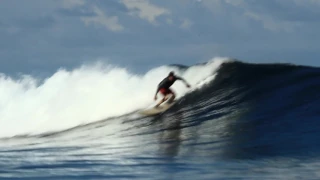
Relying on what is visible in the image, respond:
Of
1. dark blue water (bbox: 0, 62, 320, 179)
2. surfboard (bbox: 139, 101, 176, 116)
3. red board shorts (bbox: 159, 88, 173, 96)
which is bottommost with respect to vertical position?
dark blue water (bbox: 0, 62, 320, 179)

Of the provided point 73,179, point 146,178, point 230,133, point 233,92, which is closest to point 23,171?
point 73,179

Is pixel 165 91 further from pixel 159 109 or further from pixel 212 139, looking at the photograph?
pixel 212 139

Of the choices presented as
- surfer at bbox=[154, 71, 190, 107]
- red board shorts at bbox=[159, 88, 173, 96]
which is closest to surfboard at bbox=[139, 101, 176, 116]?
surfer at bbox=[154, 71, 190, 107]

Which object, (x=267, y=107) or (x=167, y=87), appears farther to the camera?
(x=167, y=87)

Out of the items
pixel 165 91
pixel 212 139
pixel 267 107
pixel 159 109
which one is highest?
pixel 165 91

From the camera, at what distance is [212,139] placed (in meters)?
16.5

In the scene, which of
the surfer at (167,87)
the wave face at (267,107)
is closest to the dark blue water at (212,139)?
the wave face at (267,107)

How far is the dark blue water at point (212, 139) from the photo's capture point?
1222 cm

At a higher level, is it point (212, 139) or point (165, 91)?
point (165, 91)

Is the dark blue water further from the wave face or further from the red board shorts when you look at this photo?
the red board shorts

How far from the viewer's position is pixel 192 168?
40.0 feet

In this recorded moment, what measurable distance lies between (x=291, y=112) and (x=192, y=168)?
7.47m

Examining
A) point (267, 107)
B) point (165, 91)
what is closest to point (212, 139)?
point (267, 107)

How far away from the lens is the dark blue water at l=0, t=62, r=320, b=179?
12219 mm
